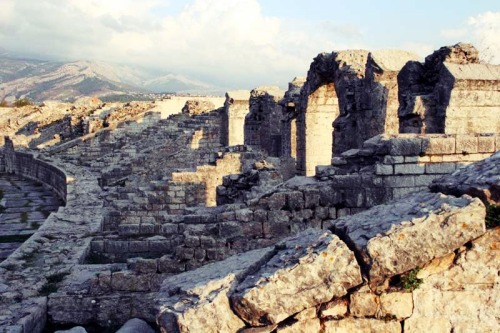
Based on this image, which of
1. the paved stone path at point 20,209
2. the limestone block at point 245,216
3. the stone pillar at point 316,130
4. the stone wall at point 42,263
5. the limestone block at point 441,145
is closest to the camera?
the stone wall at point 42,263

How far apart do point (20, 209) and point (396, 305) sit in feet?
49.9

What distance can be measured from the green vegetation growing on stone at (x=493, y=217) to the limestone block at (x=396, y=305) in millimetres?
691

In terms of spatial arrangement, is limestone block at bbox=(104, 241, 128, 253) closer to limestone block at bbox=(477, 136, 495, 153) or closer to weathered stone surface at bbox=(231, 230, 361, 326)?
weathered stone surface at bbox=(231, 230, 361, 326)

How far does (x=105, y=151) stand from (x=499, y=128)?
1975 centimetres

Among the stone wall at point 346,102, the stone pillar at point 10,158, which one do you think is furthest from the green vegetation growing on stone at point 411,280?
the stone pillar at point 10,158

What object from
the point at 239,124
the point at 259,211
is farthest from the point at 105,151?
the point at 259,211

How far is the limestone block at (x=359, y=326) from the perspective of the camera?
335cm

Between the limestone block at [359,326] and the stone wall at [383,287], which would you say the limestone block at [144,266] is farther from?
the limestone block at [359,326]

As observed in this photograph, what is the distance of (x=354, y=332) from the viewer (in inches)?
133

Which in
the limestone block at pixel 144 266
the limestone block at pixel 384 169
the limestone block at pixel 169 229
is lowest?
the limestone block at pixel 144 266

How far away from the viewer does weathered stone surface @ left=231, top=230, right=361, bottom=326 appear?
129 inches

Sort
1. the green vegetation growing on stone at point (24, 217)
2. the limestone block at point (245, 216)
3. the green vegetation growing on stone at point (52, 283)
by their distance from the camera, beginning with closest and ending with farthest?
the green vegetation growing on stone at point (52, 283) → the limestone block at point (245, 216) → the green vegetation growing on stone at point (24, 217)

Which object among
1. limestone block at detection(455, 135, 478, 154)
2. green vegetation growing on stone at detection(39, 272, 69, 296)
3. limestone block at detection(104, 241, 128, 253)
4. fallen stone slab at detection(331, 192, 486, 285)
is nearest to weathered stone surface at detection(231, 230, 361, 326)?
fallen stone slab at detection(331, 192, 486, 285)

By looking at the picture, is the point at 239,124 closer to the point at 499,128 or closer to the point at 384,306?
the point at 499,128
